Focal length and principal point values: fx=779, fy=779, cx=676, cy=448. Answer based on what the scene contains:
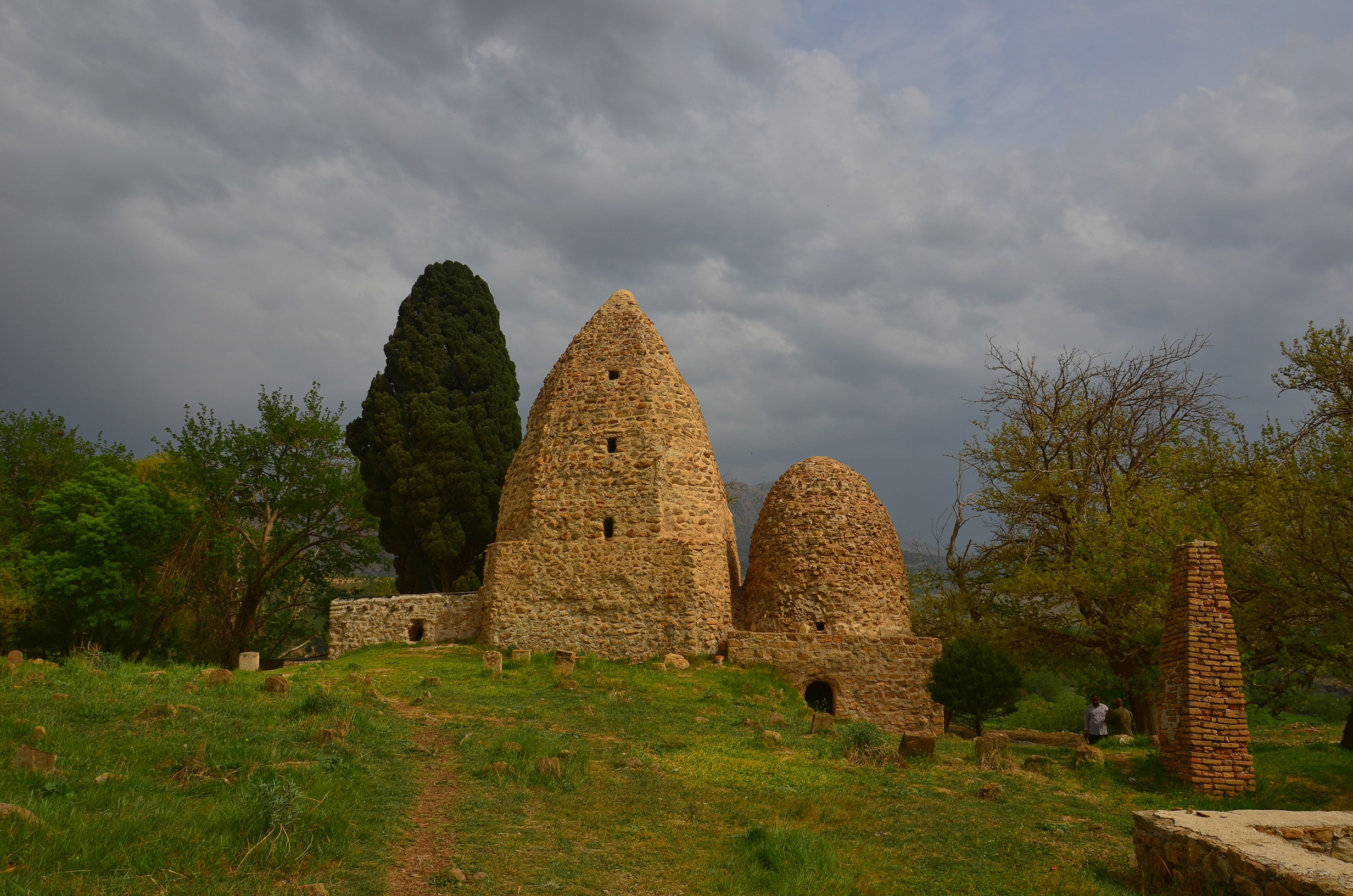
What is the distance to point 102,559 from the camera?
21.9m

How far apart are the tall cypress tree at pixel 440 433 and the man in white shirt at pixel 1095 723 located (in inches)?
733

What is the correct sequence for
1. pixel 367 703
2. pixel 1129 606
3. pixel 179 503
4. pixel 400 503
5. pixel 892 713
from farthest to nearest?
pixel 400 503
pixel 179 503
pixel 1129 606
pixel 892 713
pixel 367 703

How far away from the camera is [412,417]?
26531mm

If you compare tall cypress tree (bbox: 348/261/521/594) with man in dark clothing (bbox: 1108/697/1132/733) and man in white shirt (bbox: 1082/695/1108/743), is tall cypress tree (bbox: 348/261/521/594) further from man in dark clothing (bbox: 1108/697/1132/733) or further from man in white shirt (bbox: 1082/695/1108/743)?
man in dark clothing (bbox: 1108/697/1132/733)

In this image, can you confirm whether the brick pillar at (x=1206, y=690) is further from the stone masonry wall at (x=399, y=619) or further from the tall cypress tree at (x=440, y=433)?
the tall cypress tree at (x=440, y=433)

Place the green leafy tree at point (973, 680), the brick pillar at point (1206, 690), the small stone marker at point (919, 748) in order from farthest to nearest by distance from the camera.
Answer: the green leafy tree at point (973, 680) → the small stone marker at point (919, 748) → the brick pillar at point (1206, 690)

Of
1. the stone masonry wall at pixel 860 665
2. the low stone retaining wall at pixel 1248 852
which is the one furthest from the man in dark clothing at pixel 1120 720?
the low stone retaining wall at pixel 1248 852

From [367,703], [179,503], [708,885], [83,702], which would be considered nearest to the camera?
[708,885]

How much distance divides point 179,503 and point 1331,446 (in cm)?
2734

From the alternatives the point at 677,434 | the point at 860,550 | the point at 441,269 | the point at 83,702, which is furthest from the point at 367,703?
the point at 441,269

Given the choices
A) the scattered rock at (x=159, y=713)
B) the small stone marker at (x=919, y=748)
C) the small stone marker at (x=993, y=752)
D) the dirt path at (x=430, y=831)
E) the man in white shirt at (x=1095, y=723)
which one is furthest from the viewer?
the man in white shirt at (x=1095, y=723)

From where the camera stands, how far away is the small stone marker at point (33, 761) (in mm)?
6168

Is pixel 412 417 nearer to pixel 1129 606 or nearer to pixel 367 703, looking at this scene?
pixel 367 703

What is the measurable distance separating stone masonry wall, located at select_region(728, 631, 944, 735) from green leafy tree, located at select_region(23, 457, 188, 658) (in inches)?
673
